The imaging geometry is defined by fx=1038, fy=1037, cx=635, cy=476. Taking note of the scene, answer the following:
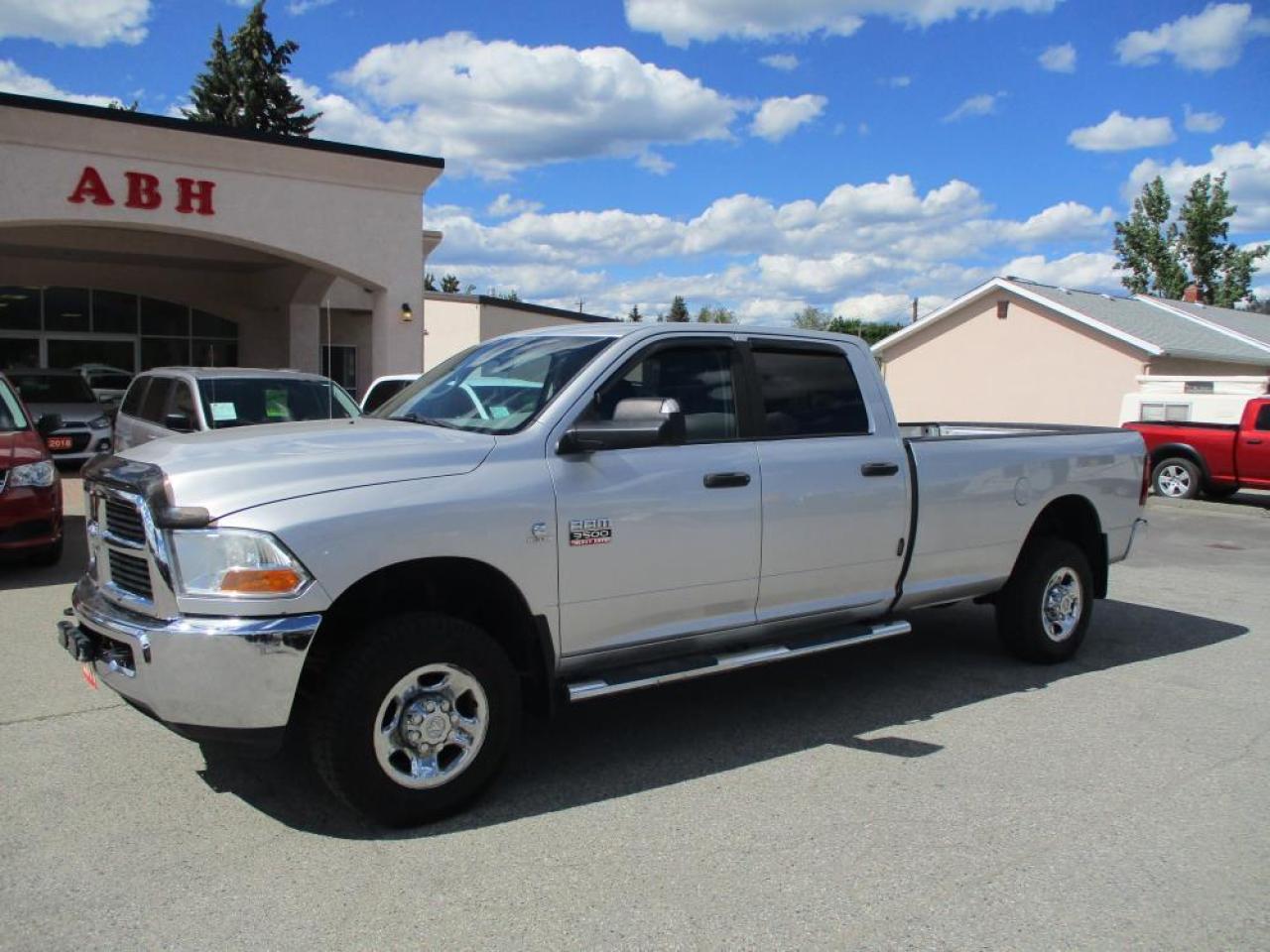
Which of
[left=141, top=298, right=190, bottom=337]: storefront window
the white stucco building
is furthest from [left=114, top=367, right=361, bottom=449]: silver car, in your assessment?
[left=141, top=298, right=190, bottom=337]: storefront window

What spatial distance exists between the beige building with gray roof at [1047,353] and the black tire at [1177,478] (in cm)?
733

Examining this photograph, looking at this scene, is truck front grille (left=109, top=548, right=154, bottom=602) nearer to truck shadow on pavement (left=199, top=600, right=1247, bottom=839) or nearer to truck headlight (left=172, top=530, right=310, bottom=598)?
truck headlight (left=172, top=530, right=310, bottom=598)

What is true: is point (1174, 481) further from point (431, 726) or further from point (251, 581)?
point (251, 581)

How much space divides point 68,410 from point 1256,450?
58.3ft

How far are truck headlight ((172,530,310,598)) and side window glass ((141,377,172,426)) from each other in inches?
314

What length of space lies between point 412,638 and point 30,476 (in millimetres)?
5895

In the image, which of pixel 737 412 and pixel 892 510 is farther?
pixel 892 510

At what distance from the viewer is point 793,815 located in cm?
419

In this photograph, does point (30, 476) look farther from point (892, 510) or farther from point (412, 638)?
point (892, 510)

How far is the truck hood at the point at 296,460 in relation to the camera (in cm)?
373

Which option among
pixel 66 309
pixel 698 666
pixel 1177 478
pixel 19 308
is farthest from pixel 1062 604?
pixel 19 308

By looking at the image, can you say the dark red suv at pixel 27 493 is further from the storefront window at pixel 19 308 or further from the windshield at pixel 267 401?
the storefront window at pixel 19 308

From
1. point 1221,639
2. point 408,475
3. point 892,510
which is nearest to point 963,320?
point 1221,639

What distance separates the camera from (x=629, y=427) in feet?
13.9
